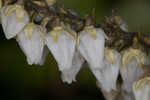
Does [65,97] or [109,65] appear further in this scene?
[65,97]

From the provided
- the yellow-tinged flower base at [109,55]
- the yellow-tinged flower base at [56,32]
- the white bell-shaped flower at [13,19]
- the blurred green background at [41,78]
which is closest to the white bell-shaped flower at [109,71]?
the yellow-tinged flower base at [109,55]

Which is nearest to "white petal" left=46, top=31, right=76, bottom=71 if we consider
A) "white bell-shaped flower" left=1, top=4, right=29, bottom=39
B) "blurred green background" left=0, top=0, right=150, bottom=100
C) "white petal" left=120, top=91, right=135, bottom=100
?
"white bell-shaped flower" left=1, top=4, right=29, bottom=39

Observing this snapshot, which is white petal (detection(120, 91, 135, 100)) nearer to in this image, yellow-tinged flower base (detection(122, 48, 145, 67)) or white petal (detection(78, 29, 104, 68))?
yellow-tinged flower base (detection(122, 48, 145, 67))

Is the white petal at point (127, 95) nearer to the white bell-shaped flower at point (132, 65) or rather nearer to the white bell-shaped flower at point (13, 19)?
the white bell-shaped flower at point (132, 65)

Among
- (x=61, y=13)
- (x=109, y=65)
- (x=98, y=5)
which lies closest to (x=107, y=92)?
(x=109, y=65)

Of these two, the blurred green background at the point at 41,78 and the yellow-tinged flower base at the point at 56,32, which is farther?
the blurred green background at the point at 41,78

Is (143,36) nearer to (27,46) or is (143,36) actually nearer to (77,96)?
(27,46)
